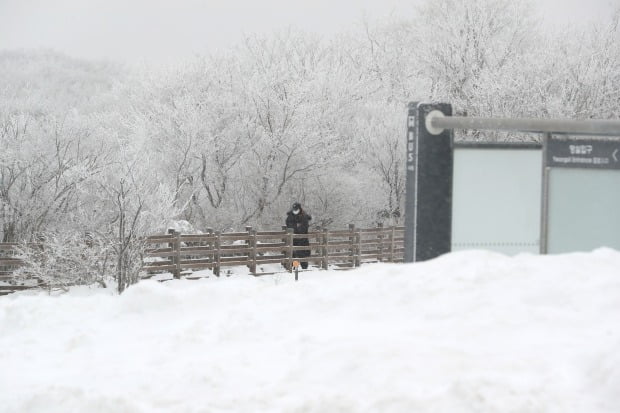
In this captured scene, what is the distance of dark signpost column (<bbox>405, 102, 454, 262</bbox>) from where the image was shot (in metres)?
9.46

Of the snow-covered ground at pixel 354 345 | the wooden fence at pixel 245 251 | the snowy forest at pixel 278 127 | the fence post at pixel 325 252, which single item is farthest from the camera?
the fence post at pixel 325 252

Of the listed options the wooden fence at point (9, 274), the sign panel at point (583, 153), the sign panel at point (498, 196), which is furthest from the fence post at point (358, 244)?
the sign panel at point (583, 153)

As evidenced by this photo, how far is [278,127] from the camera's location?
28.6 metres

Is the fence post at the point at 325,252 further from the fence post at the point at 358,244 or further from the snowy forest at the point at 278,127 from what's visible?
the snowy forest at the point at 278,127

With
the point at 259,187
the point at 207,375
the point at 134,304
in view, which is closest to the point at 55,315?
the point at 134,304

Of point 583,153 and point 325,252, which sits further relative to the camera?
point 325,252

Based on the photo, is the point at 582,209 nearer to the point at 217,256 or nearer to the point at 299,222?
the point at 217,256

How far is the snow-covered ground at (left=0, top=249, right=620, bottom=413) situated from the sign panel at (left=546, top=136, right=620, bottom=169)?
5.67 ft

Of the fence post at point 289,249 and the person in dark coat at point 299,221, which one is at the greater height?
the person in dark coat at point 299,221

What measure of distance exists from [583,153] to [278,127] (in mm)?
20258

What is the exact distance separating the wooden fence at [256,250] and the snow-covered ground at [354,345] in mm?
11058

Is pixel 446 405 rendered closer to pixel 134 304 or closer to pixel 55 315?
pixel 134 304

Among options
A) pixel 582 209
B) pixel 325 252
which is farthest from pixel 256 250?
pixel 582 209

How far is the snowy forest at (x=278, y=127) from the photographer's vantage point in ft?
74.4
